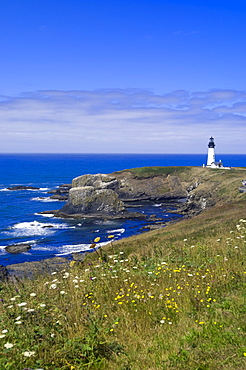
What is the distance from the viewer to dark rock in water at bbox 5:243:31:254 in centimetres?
3589

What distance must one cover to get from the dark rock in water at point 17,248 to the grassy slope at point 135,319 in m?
28.6

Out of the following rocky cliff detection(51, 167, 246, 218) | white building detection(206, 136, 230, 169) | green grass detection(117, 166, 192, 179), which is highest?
white building detection(206, 136, 230, 169)

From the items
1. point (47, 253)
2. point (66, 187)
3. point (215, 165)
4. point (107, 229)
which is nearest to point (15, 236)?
point (47, 253)

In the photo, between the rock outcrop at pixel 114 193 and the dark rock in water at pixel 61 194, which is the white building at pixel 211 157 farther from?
the dark rock in water at pixel 61 194

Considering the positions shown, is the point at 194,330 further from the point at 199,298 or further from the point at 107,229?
the point at 107,229

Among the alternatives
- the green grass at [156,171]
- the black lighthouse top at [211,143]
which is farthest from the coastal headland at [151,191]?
the black lighthouse top at [211,143]

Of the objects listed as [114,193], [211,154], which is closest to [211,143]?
[211,154]

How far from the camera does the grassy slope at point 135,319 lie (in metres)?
5.16

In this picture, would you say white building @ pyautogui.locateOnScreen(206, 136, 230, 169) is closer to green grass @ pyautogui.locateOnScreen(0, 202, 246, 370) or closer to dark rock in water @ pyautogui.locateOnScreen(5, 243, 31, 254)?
dark rock in water @ pyautogui.locateOnScreen(5, 243, 31, 254)

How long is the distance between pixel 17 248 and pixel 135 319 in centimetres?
3289

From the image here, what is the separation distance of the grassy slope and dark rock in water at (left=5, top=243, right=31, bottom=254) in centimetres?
2856

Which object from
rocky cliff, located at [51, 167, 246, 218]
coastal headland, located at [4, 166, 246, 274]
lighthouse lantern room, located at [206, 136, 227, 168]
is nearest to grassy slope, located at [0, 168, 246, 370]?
coastal headland, located at [4, 166, 246, 274]

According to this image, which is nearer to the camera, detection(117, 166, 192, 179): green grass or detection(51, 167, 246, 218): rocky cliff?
detection(51, 167, 246, 218): rocky cliff

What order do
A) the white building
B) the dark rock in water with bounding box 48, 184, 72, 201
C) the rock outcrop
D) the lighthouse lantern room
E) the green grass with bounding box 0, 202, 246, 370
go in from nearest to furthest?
the green grass with bounding box 0, 202, 246, 370 → the rock outcrop → the dark rock in water with bounding box 48, 184, 72, 201 → the lighthouse lantern room → the white building
